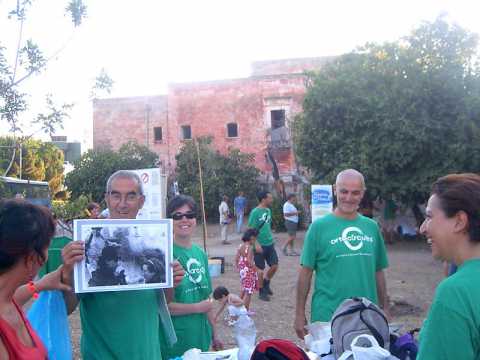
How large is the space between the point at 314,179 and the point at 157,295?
18381mm

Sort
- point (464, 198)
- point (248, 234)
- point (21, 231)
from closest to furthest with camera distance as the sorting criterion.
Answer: point (21, 231) < point (464, 198) < point (248, 234)

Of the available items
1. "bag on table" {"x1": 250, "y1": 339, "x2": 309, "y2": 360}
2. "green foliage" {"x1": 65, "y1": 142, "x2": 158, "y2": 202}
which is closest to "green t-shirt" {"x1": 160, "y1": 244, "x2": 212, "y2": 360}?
"bag on table" {"x1": 250, "y1": 339, "x2": 309, "y2": 360}

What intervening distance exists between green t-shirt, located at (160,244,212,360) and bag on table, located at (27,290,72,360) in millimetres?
946

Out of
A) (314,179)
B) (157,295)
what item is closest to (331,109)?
(314,179)

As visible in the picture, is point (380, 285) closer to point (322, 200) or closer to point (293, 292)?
point (293, 292)

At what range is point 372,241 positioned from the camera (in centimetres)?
449

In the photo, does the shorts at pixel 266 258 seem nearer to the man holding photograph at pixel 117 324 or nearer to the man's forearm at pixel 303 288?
the man's forearm at pixel 303 288

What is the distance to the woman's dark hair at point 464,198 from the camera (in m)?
2.18

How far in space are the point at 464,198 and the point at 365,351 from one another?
140cm

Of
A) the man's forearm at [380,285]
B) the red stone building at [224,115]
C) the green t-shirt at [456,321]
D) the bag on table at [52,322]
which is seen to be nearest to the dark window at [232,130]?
the red stone building at [224,115]

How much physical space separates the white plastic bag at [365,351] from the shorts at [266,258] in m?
7.46

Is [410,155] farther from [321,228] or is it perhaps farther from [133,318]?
[133,318]

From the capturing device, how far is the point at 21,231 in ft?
6.82

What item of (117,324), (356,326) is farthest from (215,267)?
(117,324)
